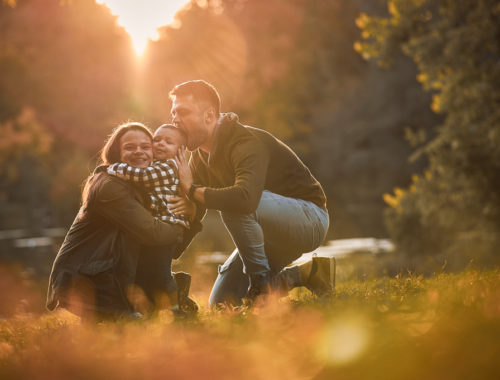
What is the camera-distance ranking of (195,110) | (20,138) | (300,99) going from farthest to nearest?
(300,99) < (20,138) < (195,110)

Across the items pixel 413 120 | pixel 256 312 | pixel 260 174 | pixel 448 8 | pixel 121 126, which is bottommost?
pixel 413 120

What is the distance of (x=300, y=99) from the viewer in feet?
102

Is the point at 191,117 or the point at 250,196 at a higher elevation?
the point at 191,117

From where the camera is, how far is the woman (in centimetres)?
371

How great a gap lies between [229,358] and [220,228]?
62.7 feet

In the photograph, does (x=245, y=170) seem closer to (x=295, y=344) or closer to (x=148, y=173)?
(x=148, y=173)

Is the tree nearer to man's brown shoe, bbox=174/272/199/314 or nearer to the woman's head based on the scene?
man's brown shoe, bbox=174/272/199/314

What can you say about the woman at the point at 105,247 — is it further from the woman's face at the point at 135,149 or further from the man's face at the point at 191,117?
the man's face at the point at 191,117

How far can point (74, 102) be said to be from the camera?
2691cm

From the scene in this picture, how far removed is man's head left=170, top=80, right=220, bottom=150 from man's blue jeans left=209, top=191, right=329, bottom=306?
25.0 inches

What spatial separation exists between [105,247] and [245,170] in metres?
1.10

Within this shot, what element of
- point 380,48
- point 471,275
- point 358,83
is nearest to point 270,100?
point 358,83

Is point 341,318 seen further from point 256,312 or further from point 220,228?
point 220,228

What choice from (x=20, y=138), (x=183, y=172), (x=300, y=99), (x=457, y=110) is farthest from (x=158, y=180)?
(x=300, y=99)
